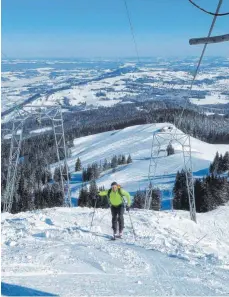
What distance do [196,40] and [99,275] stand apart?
4.79m

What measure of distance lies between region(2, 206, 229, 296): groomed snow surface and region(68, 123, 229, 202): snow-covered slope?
6187 centimetres

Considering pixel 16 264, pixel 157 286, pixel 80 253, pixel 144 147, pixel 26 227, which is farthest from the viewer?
pixel 144 147

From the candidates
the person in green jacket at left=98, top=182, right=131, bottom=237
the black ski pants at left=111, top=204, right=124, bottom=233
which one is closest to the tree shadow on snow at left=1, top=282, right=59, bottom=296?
the person in green jacket at left=98, top=182, right=131, bottom=237

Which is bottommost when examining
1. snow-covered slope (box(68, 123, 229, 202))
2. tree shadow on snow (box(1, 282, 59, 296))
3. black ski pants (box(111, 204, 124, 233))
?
snow-covered slope (box(68, 123, 229, 202))

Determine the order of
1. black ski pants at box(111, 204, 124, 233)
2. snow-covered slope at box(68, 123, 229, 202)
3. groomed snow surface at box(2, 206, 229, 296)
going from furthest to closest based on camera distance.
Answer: snow-covered slope at box(68, 123, 229, 202) → black ski pants at box(111, 204, 124, 233) → groomed snow surface at box(2, 206, 229, 296)

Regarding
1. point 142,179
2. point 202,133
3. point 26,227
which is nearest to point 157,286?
point 26,227

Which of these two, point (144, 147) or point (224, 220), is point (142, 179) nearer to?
point (144, 147)

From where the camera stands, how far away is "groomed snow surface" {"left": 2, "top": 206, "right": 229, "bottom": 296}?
7.15 metres

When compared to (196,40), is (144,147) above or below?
below

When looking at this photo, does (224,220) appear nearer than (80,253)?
No

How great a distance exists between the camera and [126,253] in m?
10.4

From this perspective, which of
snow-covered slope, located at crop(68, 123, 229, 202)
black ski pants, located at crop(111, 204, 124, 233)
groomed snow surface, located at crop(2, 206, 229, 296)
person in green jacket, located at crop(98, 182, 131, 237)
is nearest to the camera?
groomed snow surface, located at crop(2, 206, 229, 296)

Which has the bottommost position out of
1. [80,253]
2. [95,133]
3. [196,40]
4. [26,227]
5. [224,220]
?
[95,133]

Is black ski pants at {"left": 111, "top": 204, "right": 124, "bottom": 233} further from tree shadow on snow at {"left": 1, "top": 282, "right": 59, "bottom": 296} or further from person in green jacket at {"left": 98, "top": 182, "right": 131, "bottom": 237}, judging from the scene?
tree shadow on snow at {"left": 1, "top": 282, "right": 59, "bottom": 296}
